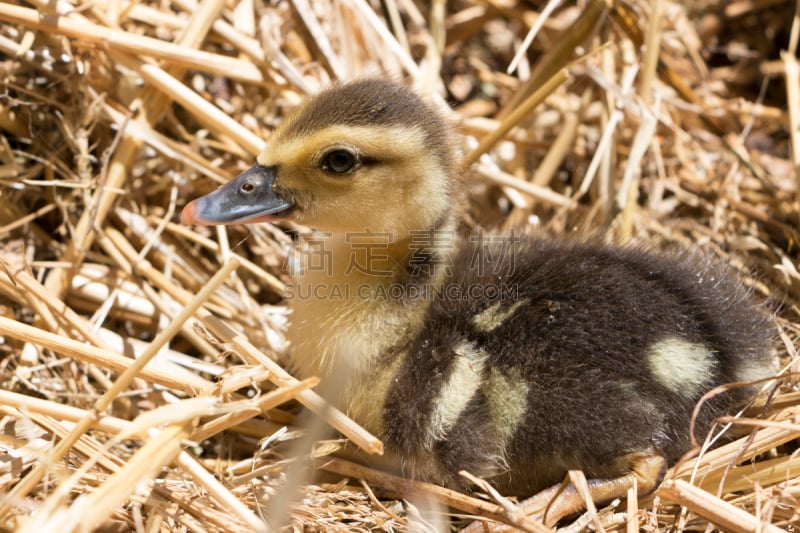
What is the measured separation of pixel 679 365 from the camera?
1.43 meters

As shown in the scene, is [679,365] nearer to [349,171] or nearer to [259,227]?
[349,171]

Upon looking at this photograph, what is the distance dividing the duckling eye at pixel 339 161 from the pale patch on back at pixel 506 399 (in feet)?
1.51

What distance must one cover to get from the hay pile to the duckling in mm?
102

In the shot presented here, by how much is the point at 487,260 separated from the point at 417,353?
264 millimetres

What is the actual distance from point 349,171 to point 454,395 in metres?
0.45

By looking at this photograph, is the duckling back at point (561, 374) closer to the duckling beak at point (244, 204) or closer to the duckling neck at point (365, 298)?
the duckling neck at point (365, 298)

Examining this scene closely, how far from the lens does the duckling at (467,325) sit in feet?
4.68

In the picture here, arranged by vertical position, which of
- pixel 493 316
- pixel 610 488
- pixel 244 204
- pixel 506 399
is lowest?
pixel 610 488

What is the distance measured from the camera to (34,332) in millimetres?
1442

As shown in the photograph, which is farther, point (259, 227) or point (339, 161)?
point (259, 227)

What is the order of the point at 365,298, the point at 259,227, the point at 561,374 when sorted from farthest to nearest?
1. the point at 259,227
2. the point at 365,298
3. the point at 561,374

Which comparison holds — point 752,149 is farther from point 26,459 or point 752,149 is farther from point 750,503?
point 26,459

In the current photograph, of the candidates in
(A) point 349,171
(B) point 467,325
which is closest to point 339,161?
(A) point 349,171

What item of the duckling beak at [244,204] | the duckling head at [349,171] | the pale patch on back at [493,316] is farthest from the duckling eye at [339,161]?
the pale patch on back at [493,316]
